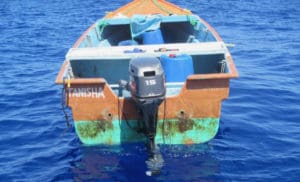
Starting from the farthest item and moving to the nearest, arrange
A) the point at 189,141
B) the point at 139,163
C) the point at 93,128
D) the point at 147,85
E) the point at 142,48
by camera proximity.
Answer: the point at 142,48 → the point at 189,141 → the point at 93,128 → the point at 139,163 → the point at 147,85

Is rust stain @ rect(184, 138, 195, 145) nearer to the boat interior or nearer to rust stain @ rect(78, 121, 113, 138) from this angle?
the boat interior

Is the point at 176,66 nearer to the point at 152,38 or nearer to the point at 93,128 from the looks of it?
the point at 93,128

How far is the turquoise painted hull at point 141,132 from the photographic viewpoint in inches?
255

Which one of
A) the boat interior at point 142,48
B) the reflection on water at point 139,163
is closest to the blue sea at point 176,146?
the reflection on water at point 139,163

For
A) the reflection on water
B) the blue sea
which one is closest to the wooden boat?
the reflection on water

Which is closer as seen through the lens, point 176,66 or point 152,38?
point 176,66

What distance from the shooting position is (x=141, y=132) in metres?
6.40

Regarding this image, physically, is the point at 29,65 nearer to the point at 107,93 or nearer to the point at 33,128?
the point at 33,128

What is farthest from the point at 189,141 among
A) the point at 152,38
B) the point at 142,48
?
the point at 152,38

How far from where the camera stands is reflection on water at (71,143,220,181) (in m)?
5.99

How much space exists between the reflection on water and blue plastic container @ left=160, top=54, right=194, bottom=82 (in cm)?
110

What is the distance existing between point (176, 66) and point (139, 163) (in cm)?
163

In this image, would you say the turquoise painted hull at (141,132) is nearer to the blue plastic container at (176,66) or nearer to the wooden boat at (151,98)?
the wooden boat at (151,98)

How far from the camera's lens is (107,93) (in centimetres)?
627
